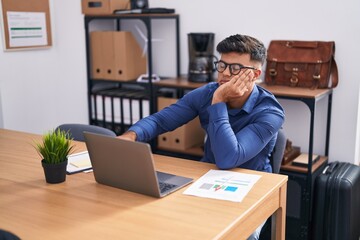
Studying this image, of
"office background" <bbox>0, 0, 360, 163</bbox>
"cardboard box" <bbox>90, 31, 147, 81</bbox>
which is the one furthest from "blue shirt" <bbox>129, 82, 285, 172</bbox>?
"cardboard box" <bbox>90, 31, 147, 81</bbox>

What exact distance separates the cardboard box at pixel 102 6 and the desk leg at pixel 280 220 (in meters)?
2.26

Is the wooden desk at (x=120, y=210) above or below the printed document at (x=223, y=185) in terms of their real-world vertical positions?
below

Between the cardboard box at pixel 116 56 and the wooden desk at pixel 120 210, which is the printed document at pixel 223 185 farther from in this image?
the cardboard box at pixel 116 56

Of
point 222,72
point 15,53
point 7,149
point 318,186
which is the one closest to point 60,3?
point 15,53

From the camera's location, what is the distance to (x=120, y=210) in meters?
1.50

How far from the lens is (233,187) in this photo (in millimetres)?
1674

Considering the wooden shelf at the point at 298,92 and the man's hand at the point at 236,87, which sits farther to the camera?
the wooden shelf at the point at 298,92

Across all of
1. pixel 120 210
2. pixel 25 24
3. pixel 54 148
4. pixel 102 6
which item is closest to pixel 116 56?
pixel 102 6

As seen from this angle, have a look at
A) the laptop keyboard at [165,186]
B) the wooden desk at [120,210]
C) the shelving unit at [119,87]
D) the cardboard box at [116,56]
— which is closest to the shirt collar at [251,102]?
the wooden desk at [120,210]

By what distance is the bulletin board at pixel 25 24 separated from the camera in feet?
11.4

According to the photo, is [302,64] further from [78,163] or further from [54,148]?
[54,148]

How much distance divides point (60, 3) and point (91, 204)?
2.80m

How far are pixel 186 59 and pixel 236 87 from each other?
163cm

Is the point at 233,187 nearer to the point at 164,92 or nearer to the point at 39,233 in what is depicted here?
the point at 39,233
